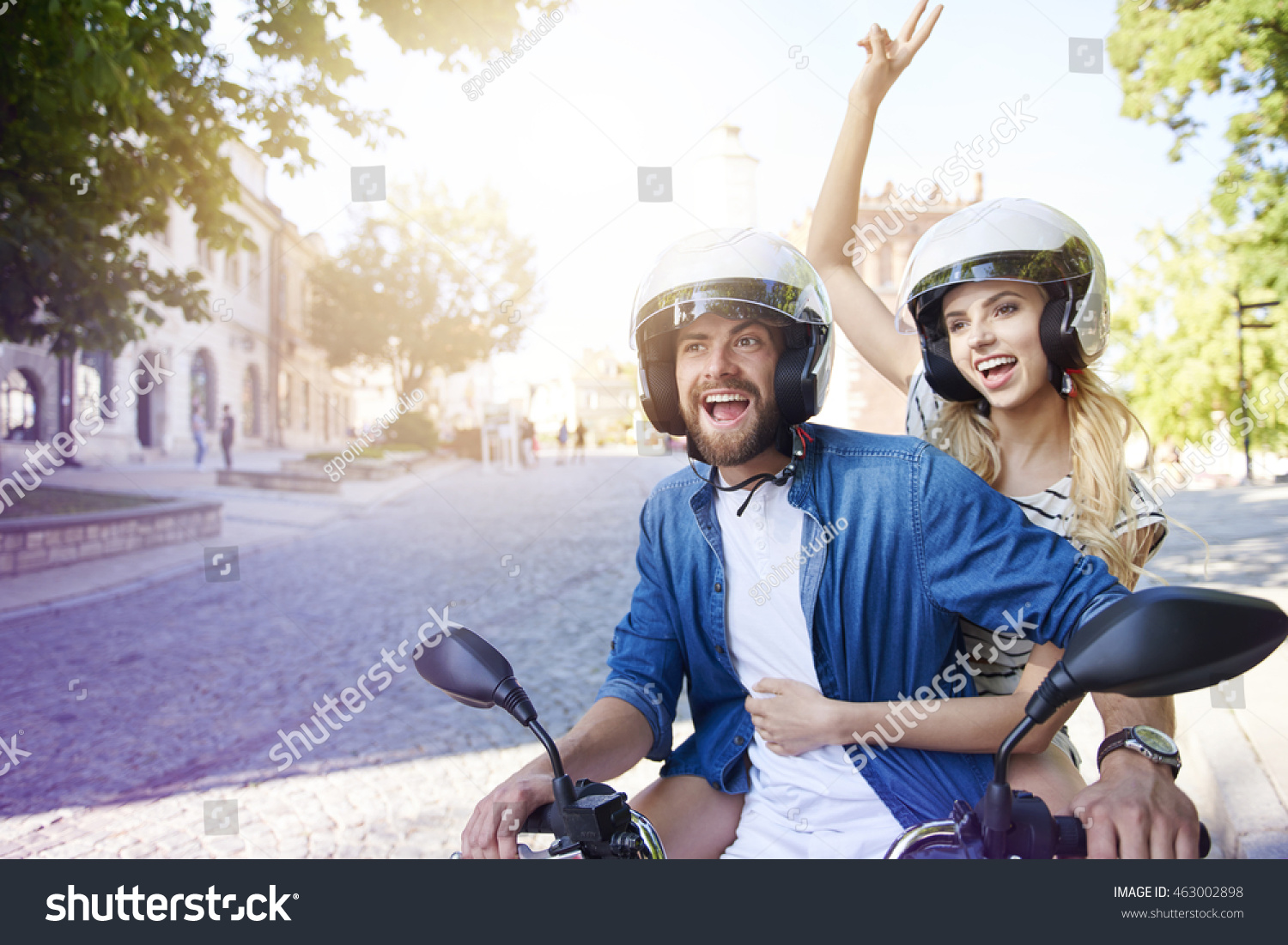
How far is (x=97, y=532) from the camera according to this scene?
27.9 ft

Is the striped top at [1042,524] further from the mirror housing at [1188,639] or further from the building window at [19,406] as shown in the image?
the building window at [19,406]

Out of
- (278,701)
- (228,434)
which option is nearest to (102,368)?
(228,434)

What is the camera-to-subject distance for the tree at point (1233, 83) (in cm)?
390

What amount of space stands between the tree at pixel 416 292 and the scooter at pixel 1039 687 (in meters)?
7.47

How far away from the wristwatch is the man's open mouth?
32.3 inches

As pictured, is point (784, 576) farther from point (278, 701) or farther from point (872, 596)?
point (278, 701)

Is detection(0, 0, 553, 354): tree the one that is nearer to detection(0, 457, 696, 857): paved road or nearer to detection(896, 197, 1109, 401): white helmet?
detection(0, 457, 696, 857): paved road

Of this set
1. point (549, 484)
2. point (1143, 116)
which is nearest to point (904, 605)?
point (1143, 116)

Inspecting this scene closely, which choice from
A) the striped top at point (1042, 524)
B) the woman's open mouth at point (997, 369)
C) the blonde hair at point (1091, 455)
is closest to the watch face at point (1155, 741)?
the striped top at point (1042, 524)

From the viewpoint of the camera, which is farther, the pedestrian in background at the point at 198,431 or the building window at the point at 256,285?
the pedestrian in background at the point at 198,431

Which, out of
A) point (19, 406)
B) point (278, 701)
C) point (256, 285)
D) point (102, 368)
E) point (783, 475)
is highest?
point (256, 285)

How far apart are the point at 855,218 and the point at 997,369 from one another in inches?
26.4

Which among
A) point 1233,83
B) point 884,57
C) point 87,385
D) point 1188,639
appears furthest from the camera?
point 87,385
